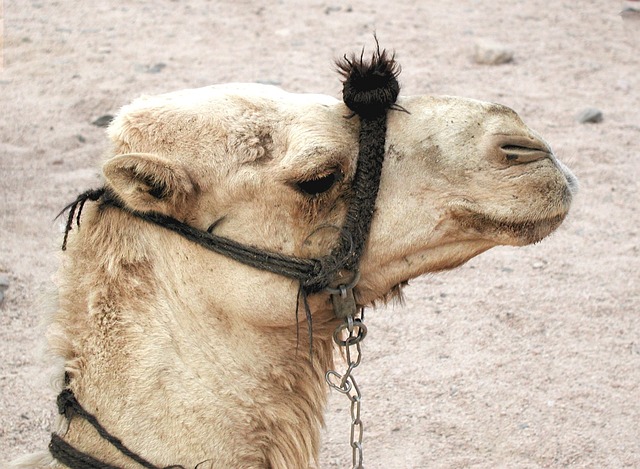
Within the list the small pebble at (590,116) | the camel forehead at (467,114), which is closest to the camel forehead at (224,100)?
the camel forehead at (467,114)

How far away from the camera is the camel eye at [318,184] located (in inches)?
97.9

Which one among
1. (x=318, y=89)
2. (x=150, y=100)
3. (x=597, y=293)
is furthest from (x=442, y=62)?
(x=150, y=100)

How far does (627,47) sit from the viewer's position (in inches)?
361

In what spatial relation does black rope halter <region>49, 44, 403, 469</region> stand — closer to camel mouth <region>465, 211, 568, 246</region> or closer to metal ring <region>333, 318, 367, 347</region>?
metal ring <region>333, 318, 367, 347</region>

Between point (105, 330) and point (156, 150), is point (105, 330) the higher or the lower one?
the lower one

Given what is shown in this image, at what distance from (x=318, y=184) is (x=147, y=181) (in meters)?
0.46

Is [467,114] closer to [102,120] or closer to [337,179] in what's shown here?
[337,179]

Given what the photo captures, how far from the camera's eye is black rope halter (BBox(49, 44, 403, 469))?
2492 millimetres

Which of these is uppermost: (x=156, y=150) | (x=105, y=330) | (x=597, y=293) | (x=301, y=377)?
(x=156, y=150)

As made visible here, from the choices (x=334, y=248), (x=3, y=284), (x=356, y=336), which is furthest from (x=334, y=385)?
(x=3, y=284)

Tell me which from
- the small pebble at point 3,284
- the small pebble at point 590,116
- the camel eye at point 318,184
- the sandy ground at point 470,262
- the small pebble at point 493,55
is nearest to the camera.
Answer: the camel eye at point 318,184

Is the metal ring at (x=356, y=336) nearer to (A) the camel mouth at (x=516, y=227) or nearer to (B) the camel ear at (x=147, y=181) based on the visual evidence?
(A) the camel mouth at (x=516, y=227)

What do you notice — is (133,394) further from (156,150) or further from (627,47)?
(627,47)

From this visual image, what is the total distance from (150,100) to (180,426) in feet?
3.08
